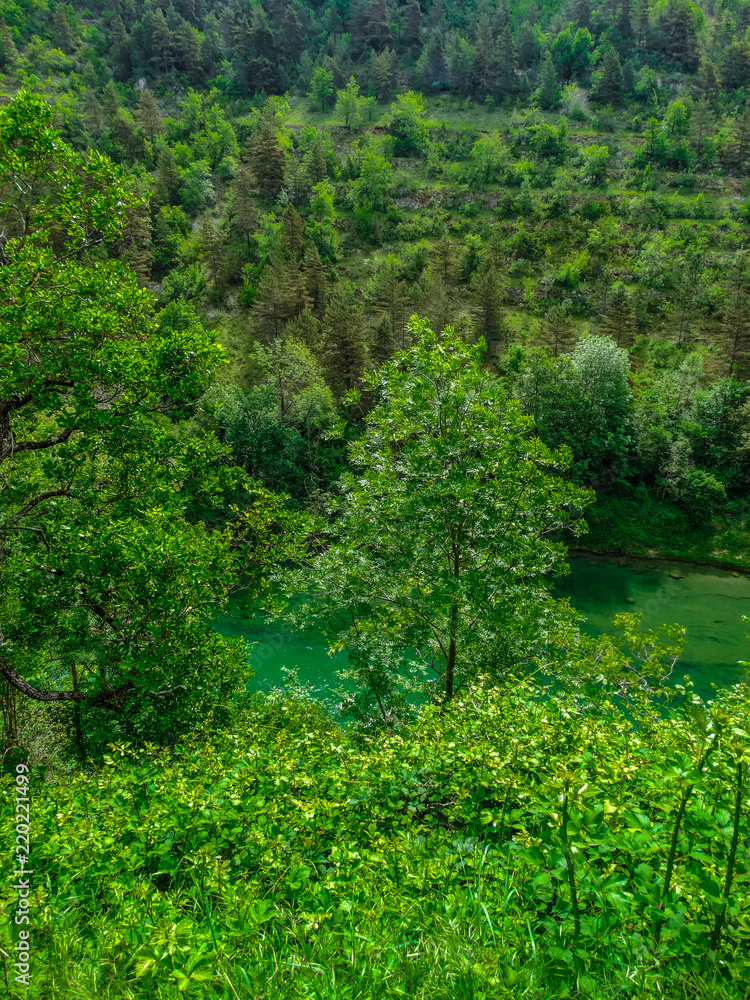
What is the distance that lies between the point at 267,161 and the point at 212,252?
18.5 m

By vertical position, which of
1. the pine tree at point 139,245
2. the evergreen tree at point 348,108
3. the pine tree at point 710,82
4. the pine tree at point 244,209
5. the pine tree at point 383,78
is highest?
the pine tree at point 383,78

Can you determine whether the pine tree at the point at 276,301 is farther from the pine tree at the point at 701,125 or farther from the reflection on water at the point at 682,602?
the pine tree at the point at 701,125

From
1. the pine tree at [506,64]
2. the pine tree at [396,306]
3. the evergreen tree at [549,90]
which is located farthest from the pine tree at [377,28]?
the pine tree at [396,306]

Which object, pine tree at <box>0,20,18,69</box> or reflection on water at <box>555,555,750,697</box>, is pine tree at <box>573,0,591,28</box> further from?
reflection on water at <box>555,555,750,697</box>

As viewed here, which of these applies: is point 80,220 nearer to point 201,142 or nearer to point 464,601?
point 464,601

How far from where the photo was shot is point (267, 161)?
221 feet

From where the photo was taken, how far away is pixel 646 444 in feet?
125

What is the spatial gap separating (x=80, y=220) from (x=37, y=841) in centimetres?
754

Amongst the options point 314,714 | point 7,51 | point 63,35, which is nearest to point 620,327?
point 314,714

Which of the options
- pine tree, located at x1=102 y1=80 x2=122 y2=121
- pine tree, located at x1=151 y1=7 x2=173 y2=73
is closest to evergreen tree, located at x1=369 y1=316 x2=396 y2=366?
pine tree, located at x1=102 y1=80 x2=122 y2=121

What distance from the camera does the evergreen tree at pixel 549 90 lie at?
9762 cm

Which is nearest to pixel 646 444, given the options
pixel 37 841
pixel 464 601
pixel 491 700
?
pixel 464 601

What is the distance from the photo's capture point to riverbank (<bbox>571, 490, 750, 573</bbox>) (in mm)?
35719

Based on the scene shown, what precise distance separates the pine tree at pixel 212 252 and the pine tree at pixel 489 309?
101ft
